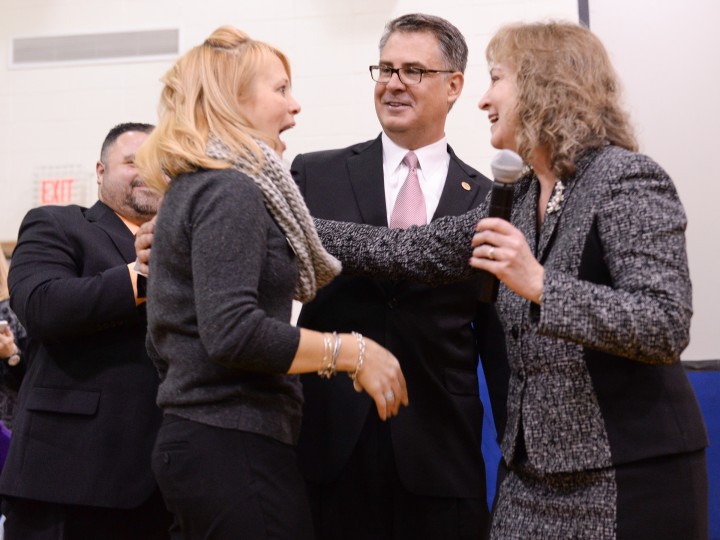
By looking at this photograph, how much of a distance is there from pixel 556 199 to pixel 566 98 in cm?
20

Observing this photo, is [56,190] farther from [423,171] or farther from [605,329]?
[605,329]

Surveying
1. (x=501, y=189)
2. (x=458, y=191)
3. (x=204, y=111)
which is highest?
(x=204, y=111)

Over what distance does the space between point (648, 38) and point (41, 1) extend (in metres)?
3.55

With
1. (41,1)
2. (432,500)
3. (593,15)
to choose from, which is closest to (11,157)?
(41,1)

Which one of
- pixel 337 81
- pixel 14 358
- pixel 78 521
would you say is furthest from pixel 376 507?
pixel 337 81

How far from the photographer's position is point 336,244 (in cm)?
213

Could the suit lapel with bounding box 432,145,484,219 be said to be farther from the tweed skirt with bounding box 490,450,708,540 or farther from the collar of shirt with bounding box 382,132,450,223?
the tweed skirt with bounding box 490,450,708,540

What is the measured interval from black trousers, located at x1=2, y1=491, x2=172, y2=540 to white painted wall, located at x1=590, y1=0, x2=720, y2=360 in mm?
3184

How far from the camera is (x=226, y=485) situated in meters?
1.53

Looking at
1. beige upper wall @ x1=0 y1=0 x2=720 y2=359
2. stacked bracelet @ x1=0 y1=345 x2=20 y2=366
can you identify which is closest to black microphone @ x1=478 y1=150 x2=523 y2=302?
stacked bracelet @ x1=0 y1=345 x2=20 y2=366

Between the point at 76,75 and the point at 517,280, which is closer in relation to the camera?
the point at 517,280

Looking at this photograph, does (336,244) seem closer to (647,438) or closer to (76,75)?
(647,438)

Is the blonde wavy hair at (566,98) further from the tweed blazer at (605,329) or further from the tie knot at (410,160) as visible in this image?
the tie knot at (410,160)

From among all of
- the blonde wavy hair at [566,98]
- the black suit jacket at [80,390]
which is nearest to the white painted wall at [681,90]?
the blonde wavy hair at [566,98]
